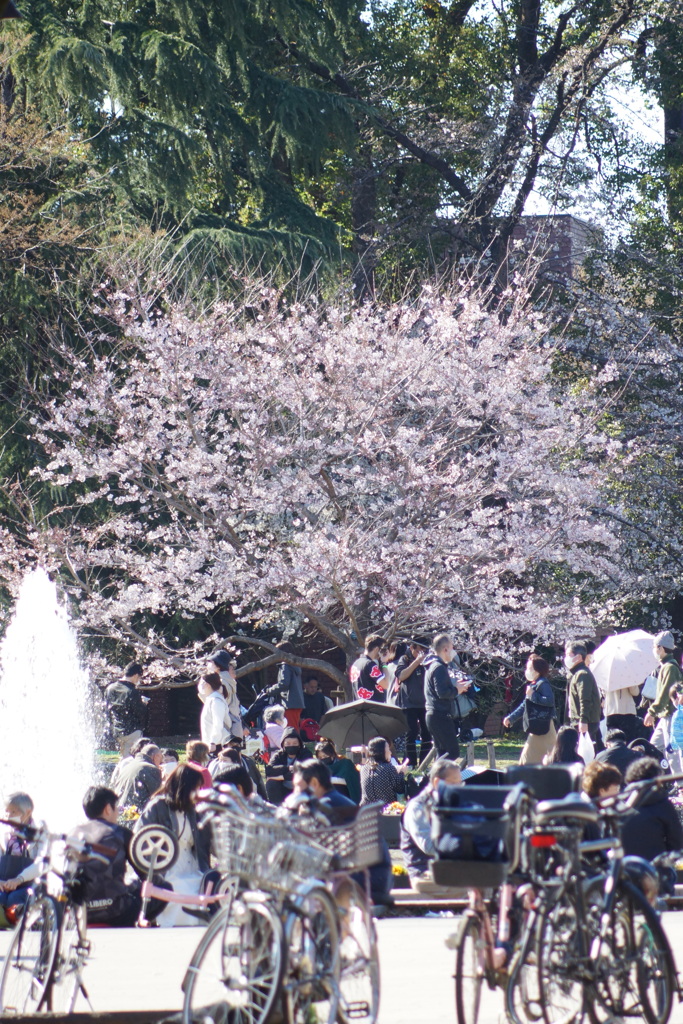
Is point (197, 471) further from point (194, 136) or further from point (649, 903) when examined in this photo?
point (649, 903)

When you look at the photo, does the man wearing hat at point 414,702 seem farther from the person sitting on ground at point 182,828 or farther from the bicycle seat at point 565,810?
the bicycle seat at point 565,810

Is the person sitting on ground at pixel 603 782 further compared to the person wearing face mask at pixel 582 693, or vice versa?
the person wearing face mask at pixel 582 693

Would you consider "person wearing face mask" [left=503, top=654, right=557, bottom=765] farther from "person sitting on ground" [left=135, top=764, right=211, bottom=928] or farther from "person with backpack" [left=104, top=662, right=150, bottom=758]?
"person sitting on ground" [left=135, top=764, right=211, bottom=928]

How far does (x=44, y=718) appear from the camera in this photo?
15.0m

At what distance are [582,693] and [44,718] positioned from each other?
6065 millimetres

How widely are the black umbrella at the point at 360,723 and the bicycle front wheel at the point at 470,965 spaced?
6609 millimetres

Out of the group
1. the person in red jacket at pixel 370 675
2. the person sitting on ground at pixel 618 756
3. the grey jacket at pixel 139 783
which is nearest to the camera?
the person sitting on ground at pixel 618 756

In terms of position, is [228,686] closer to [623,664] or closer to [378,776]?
[378,776]

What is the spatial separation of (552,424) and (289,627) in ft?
17.7

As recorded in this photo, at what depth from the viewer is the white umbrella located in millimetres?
13945

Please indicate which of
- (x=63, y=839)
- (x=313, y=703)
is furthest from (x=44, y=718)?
(x=63, y=839)

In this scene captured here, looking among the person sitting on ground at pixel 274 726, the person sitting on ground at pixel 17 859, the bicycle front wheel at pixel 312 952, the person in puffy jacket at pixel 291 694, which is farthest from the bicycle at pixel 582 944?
the person in puffy jacket at pixel 291 694

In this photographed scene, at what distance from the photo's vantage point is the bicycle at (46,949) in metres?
5.91

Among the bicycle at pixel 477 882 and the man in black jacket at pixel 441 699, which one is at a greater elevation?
the man in black jacket at pixel 441 699
